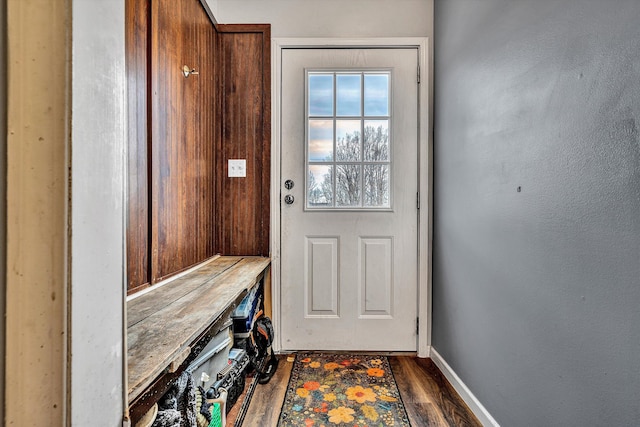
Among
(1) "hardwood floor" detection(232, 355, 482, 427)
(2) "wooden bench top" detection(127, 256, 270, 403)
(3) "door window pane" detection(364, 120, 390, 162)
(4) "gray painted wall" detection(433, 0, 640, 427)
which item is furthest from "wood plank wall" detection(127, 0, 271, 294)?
(4) "gray painted wall" detection(433, 0, 640, 427)

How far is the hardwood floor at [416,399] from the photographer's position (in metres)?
1.56

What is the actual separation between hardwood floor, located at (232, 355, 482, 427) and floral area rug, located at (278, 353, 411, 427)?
0.04m

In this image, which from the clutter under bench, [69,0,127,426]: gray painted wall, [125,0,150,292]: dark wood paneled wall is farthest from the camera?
[125,0,150,292]: dark wood paneled wall

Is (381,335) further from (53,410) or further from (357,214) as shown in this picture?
(53,410)

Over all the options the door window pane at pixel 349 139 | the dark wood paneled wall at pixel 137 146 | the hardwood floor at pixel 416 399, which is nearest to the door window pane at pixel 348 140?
the door window pane at pixel 349 139

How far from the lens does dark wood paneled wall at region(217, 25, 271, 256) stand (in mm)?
2240

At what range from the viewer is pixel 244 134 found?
2.25m

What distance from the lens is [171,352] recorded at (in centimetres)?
81

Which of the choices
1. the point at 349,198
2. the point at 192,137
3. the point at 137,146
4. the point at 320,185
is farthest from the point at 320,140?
Answer: the point at 137,146

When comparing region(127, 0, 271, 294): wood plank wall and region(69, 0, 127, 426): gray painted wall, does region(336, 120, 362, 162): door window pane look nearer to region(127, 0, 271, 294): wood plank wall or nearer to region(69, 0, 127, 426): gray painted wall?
region(127, 0, 271, 294): wood plank wall

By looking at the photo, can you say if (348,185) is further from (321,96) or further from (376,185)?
(321,96)

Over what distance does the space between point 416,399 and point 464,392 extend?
0.23 metres

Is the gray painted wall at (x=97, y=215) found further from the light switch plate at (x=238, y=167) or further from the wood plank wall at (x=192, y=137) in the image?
the light switch plate at (x=238, y=167)

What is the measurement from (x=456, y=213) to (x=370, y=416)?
1.05 m
